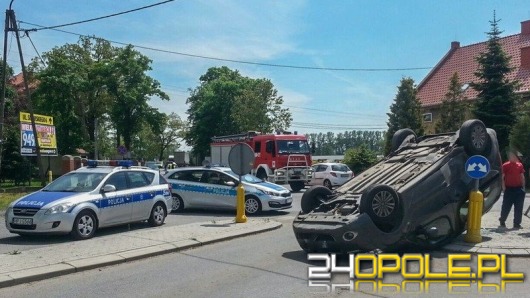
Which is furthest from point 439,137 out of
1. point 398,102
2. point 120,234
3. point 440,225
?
point 398,102

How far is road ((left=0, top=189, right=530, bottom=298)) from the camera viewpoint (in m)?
7.32

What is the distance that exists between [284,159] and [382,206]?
773 inches

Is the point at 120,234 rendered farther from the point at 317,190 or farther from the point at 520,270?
the point at 520,270

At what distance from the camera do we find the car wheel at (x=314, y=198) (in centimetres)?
1045

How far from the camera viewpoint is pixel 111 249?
34.2 feet

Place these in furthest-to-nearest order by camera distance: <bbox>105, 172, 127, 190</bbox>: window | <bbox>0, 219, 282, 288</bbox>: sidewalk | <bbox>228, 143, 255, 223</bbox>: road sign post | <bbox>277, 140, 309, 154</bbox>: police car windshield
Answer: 1. <bbox>277, 140, 309, 154</bbox>: police car windshield
2. <bbox>228, 143, 255, 223</bbox>: road sign post
3. <bbox>105, 172, 127, 190</bbox>: window
4. <bbox>0, 219, 282, 288</bbox>: sidewalk

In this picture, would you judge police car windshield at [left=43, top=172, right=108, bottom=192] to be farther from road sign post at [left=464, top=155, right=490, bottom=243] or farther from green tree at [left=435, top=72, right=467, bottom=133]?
green tree at [left=435, top=72, right=467, bottom=133]

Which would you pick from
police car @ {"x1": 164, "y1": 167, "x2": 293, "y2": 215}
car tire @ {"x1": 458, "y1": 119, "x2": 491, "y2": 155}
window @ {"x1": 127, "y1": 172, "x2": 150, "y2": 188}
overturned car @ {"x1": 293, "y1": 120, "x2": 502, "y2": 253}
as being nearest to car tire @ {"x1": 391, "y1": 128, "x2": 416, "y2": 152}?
overturned car @ {"x1": 293, "y1": 120, "x2": 502, "y2": 253}

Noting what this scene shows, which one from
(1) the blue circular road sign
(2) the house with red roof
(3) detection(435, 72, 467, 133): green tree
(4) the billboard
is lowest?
(1) the blue circular road sign

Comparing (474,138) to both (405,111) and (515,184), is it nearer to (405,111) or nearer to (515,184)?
(515,184)

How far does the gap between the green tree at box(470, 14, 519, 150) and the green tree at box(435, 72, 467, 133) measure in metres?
3.55

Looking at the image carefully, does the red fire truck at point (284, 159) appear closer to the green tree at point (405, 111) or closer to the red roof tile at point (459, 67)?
the green tree at point (405, 111)

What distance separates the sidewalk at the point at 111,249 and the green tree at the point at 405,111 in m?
28.9

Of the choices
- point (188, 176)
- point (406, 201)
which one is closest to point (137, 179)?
point (188, 176)
